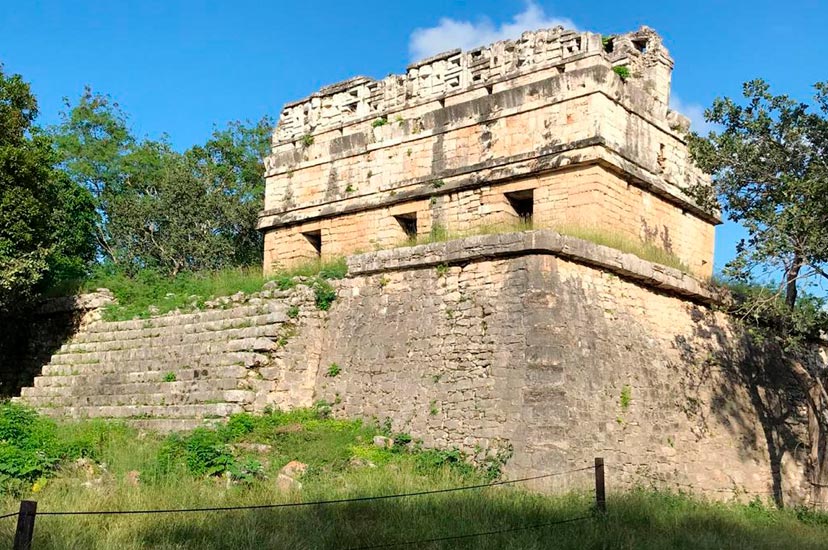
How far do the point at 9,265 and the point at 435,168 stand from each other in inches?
292

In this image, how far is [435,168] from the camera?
15.2m

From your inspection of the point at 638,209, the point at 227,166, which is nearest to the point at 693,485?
the point at 638,209

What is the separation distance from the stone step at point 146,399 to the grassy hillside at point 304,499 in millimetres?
448

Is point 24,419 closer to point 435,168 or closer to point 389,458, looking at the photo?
point 389,458

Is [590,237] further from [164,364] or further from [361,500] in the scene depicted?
[164,364]

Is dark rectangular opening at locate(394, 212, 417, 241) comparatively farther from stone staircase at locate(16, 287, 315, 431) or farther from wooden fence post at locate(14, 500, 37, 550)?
wooden fence post at locate(14, 500, 37, 550)

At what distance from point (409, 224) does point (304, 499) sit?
24.7ft

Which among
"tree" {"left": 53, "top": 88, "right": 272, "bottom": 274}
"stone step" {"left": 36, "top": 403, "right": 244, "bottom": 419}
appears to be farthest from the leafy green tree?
"stone step" {"left": 36, "top": 403, "right": 244, "bottom": 419}

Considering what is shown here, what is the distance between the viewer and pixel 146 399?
43.1 feet

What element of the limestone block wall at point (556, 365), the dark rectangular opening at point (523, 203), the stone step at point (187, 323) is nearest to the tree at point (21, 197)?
the stone step at point (187, 323)

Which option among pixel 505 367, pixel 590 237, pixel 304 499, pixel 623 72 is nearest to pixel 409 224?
pixel 590 237

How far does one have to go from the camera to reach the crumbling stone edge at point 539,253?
11672 millimetres

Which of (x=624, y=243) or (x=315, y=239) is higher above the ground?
(x=315, y=239)

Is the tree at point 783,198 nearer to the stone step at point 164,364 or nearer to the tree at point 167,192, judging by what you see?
the stone step at point 164,364
